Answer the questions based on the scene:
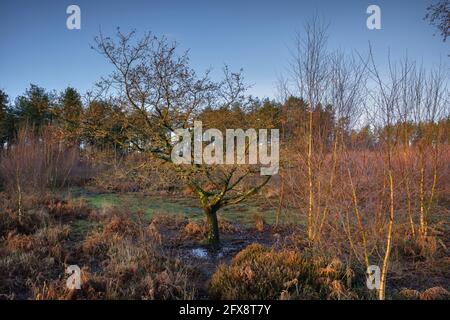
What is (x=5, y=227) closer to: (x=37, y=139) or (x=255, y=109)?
(x=37, y=139)

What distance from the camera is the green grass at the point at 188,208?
9438 mm

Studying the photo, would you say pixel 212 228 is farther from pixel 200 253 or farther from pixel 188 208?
pixel 188 208

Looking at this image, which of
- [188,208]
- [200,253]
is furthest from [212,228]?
[188,208]

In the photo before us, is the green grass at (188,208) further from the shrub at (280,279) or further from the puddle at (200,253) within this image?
the shrub at (280,279)

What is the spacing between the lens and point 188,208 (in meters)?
11.2

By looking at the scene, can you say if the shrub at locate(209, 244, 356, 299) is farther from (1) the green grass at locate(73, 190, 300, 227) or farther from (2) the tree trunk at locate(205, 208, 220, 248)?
(1) the green grass at locate(73, 190, 300, 227)

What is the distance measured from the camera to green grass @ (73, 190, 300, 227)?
372 inches

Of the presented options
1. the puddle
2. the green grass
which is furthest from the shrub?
the green grass

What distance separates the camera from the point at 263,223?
8516 mm

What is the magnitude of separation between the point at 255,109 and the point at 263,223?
391 centimetres

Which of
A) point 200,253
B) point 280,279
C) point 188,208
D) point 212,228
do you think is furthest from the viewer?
point 188,208
